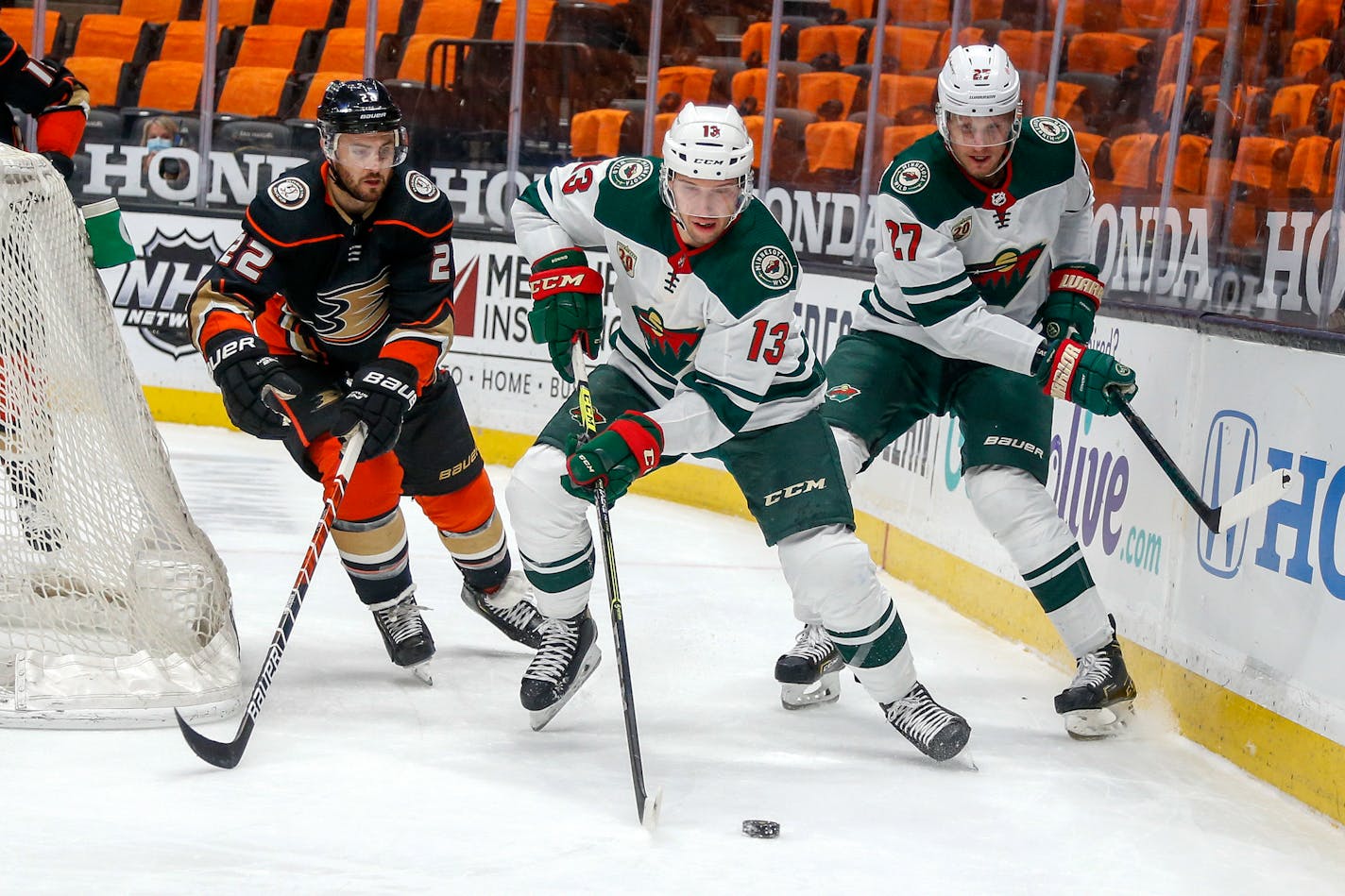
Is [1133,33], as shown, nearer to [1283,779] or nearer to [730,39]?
[1283,779]

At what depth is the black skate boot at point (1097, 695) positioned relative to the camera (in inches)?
116

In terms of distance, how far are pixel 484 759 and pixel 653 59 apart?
4.40 metres

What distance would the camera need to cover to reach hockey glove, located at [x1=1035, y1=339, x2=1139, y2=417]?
2.80m

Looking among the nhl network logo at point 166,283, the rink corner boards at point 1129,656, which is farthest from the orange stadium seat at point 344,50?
the rink corner boards at point 1129,656

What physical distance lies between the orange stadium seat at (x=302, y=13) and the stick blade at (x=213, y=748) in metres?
5.31

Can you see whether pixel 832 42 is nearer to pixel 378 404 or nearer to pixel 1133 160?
pixel 1133 160

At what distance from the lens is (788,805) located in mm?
2484

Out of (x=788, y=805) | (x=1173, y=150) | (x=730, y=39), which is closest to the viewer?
(x=788, y=805)

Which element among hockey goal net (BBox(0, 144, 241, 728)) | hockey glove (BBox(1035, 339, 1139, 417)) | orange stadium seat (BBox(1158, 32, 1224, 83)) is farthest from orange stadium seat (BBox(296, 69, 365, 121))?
hockey glove (BBox(1035, 339, 1139, 417))

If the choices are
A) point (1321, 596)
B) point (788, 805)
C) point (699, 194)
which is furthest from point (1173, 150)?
point (788, 805)

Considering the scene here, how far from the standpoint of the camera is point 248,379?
8.74 ft

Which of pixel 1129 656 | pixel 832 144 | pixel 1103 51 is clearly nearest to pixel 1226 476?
pixel 1129 656

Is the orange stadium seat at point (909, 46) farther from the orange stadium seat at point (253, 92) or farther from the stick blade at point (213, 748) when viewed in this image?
the stick blade at point (213, 748)

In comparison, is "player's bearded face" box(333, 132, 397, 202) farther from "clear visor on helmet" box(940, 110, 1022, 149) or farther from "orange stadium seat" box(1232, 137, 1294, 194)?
"orange stadium seat" box(1232, 137, 1294, 194)
